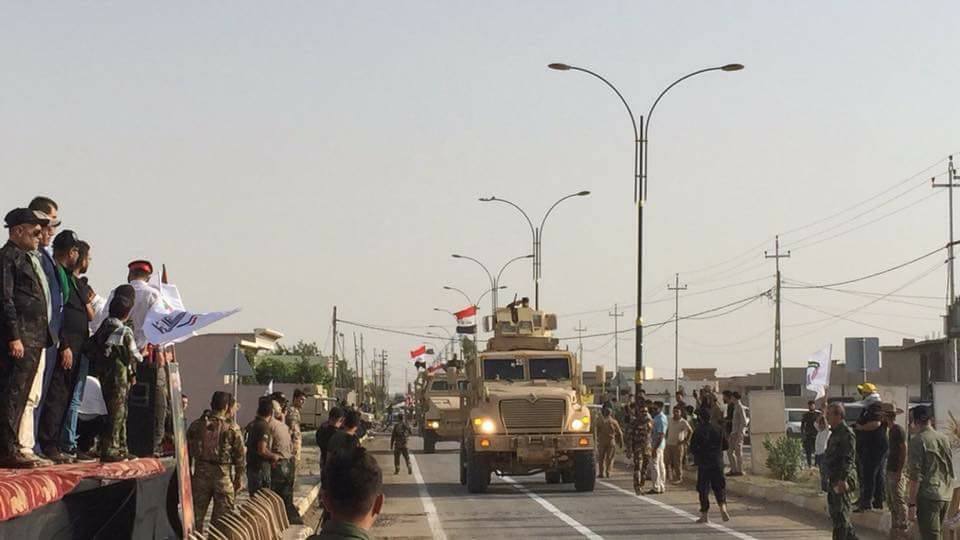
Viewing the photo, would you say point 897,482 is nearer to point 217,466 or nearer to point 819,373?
point 217,466

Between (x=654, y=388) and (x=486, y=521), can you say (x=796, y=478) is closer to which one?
(x=486, y=521)

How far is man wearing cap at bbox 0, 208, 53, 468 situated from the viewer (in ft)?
27.2

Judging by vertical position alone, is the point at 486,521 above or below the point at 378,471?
below

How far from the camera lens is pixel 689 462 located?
3666 centimetres

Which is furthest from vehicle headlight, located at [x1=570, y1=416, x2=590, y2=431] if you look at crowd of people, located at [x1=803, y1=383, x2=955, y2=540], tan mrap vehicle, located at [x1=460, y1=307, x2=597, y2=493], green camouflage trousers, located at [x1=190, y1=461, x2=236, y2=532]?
green camouflage trousers, located at [x1=190, y1=461, x2=236, y2=532]

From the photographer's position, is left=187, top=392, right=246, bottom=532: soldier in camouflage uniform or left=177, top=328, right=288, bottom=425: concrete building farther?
left=177, top=328, right=288, bottom=425: concrete building

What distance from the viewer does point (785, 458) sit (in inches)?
1134

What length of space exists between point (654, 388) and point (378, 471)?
8796cm

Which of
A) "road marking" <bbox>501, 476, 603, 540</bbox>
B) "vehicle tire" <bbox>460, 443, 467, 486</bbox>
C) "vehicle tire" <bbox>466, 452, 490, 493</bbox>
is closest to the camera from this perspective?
"road marking" <bbox>501, 476, 603, 540</bbox>

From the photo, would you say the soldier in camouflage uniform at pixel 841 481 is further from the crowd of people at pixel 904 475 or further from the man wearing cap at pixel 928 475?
the man wearing cap at pixel 928 475

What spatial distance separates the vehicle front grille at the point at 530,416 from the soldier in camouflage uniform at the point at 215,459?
13594 mm

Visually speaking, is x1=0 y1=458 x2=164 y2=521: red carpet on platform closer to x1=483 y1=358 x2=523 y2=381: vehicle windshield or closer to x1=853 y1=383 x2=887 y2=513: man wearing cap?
x1=853 y1=383 x2=887 y2=513: man wearing cap

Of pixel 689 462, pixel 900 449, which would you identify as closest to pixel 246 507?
pixel 900 449

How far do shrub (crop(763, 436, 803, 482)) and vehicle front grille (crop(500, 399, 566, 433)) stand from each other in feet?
13.9
